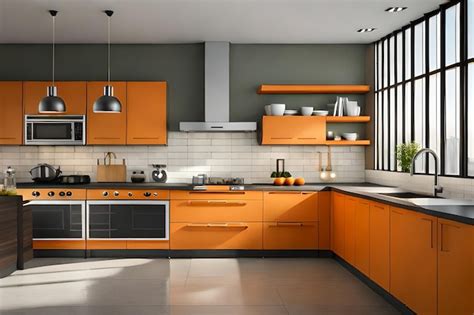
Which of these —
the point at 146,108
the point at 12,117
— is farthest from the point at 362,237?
the point at 12,117

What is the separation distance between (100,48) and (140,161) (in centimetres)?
165

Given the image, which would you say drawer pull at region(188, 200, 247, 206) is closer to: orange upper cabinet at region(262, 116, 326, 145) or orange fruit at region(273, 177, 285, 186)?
orange fruit at region(273, 177, 285, 186)

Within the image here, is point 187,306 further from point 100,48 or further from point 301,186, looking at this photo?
point 100,48

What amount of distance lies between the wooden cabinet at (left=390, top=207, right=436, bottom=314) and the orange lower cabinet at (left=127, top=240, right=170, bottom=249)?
3.06 metres

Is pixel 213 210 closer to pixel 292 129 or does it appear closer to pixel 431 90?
pixel 292 129

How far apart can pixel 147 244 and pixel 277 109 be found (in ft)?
7.93

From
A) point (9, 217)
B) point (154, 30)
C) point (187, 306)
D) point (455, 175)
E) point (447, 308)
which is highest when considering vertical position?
point (154, 30)

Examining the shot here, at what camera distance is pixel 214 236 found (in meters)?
6.48

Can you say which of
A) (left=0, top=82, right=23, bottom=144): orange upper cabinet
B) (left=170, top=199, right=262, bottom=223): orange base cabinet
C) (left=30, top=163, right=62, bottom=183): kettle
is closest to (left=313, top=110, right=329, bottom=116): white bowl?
(left=170, top=199, right=262, bottom=223): orange base cabinet

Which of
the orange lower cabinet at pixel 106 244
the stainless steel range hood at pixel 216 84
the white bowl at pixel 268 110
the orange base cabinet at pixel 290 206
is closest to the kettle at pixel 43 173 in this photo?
the orange lower cabinet at pixel 106 244

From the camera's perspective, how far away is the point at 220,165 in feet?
23.5

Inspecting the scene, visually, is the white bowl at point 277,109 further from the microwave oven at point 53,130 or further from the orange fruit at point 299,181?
the microwave oven at point 53,130

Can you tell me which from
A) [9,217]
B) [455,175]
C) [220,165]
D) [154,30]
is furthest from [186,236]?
[455,175]

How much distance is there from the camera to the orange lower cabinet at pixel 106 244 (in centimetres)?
644
